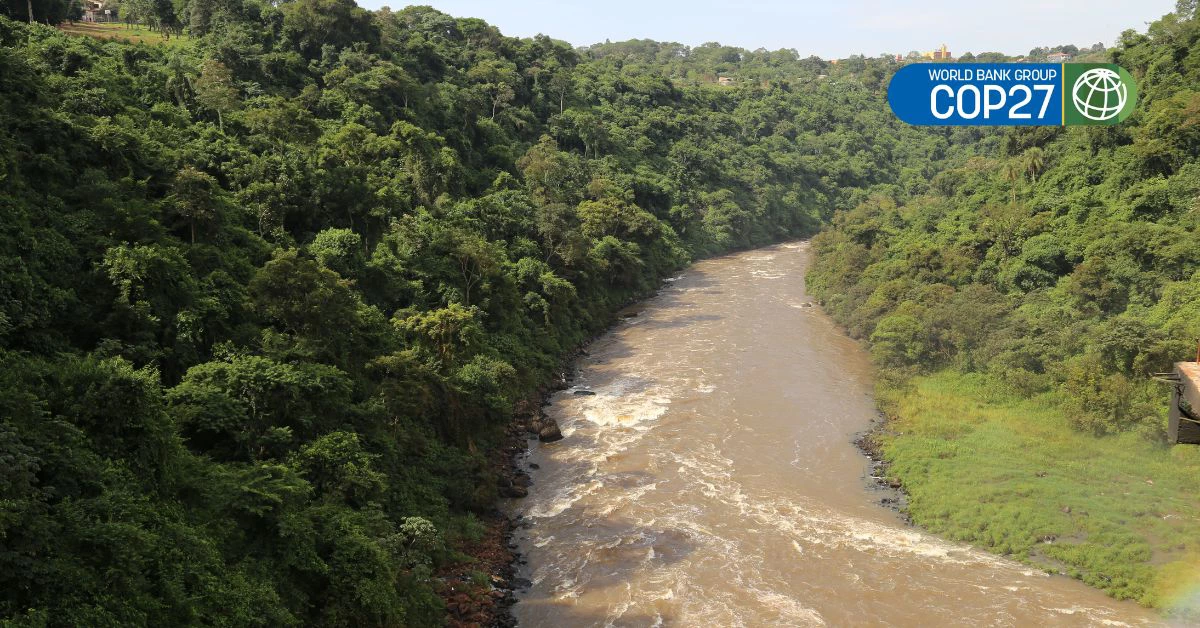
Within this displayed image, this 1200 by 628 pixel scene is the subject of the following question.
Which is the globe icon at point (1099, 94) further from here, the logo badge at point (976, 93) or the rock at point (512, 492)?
the rock at point (512, 492)

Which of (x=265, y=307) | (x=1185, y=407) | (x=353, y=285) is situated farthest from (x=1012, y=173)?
(x=1185, y=407)

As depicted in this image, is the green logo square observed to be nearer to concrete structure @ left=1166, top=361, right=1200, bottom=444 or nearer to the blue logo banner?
the blue logo banner

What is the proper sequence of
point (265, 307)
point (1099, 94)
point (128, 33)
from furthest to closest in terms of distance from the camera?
point (128, 33) → point (1099, 94) → point (265, 307)

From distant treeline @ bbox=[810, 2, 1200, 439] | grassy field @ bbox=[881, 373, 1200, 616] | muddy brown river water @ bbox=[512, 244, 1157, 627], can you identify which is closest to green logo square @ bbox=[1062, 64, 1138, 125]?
distant treeline @ bbox=[810, 2, 1200, 439]

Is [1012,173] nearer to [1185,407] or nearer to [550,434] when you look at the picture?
[550,434]

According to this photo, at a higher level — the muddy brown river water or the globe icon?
the globe icon

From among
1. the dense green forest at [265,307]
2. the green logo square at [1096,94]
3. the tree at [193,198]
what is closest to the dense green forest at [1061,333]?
the green logo square at [1096,94]
